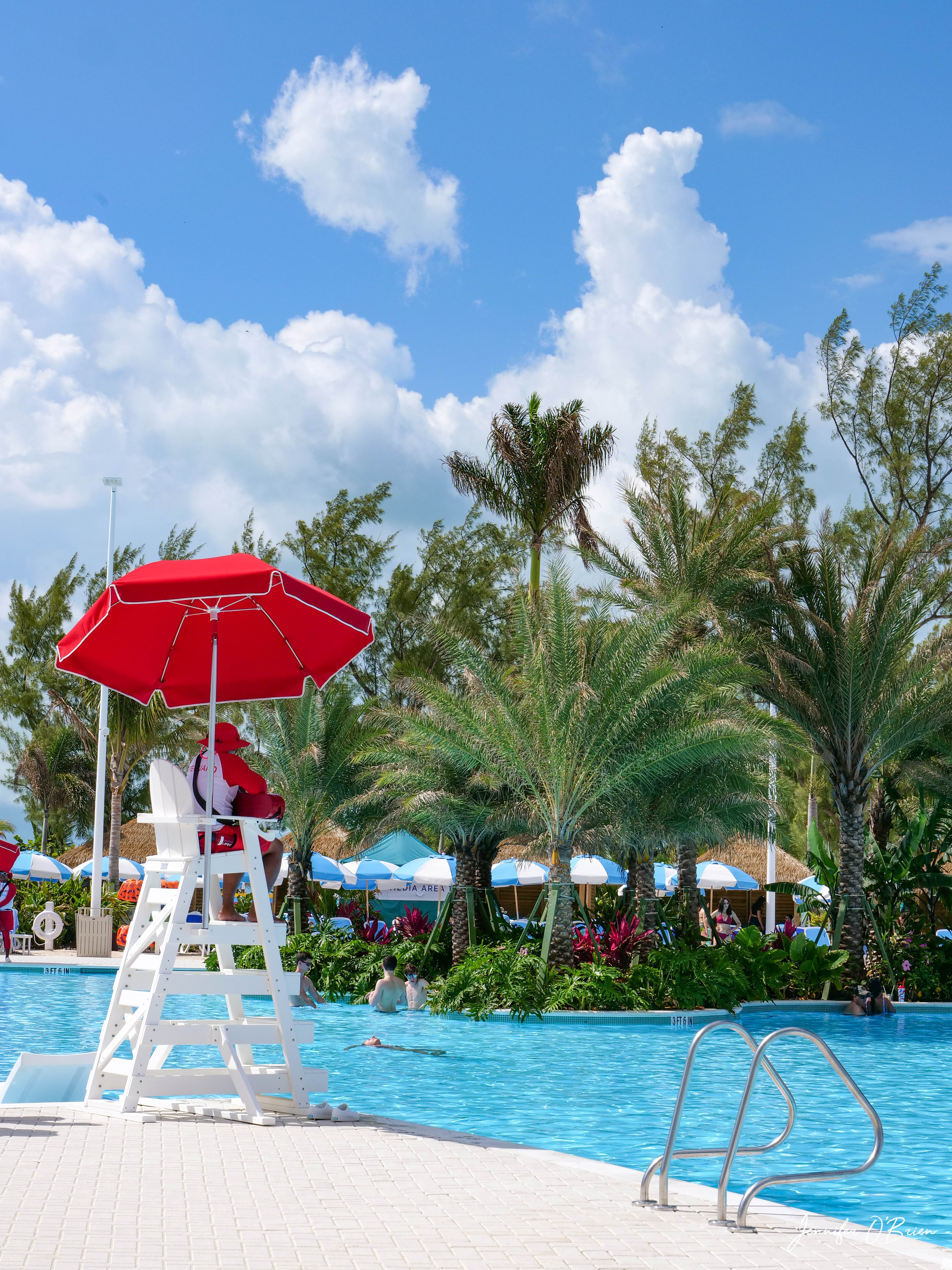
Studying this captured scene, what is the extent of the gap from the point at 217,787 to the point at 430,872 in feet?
66.2

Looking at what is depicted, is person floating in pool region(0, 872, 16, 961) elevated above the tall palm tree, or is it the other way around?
the tall palm tree

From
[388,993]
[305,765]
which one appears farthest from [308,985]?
[305,765]

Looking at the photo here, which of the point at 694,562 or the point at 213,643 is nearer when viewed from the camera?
the point at 213,643

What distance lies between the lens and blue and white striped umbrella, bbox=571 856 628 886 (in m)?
30.0

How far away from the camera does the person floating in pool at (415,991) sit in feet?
55.7

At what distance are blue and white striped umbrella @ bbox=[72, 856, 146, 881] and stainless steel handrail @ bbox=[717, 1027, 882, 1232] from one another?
2554 cm

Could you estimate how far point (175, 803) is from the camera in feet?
24.4

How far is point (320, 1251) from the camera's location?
439 cm

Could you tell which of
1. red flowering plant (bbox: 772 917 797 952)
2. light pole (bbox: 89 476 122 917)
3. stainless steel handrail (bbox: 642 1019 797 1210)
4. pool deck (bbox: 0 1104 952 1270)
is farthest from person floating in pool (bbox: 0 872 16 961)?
stainless steel handrail (bbox: 642 1019 797 1210)

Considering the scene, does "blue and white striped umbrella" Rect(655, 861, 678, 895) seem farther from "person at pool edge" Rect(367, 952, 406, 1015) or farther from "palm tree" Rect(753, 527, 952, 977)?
"person at pool edge" Rect(367, 952, 406, 1015)

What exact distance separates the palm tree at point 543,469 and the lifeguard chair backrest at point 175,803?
18.7 meters

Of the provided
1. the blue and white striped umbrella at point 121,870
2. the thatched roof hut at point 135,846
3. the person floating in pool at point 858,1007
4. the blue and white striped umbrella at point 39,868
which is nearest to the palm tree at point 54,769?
the thatched roof hut at point 135,846

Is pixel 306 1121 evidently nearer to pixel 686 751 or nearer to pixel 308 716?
pixel 686 751

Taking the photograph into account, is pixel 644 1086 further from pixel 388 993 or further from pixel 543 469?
pixel 543 469
